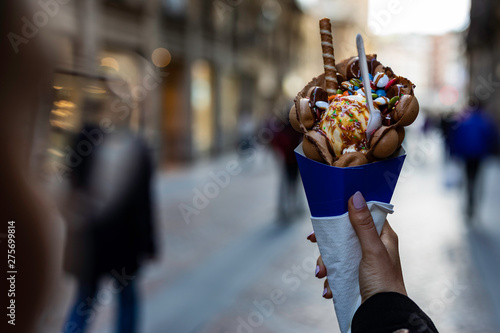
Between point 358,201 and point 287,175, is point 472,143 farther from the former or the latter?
point 358,201

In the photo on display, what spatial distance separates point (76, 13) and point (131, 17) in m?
3.52

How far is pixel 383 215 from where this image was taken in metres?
1.66

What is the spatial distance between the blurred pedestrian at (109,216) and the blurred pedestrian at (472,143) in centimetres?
699

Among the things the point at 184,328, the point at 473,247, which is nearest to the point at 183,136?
the point at 473,247

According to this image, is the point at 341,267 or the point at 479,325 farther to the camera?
the point at 479,325

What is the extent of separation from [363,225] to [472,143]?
28.4 feet

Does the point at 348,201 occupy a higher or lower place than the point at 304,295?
higher

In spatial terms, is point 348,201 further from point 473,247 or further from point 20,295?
point 473,247

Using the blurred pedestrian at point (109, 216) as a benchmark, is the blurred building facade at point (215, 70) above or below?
above

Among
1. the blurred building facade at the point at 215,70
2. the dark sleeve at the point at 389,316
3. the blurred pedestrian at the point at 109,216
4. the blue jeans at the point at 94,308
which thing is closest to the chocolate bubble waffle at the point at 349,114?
the dark sleeve at the point at 389,316

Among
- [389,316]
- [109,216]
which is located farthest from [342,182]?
[109,216]

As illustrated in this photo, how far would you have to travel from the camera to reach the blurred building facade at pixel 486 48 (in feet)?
81.4

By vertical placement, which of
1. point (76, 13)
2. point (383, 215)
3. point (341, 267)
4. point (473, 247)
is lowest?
point (473, 247)

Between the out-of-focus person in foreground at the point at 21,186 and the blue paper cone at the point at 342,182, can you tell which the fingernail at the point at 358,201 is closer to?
the blue paper cone at the point at 342,182
